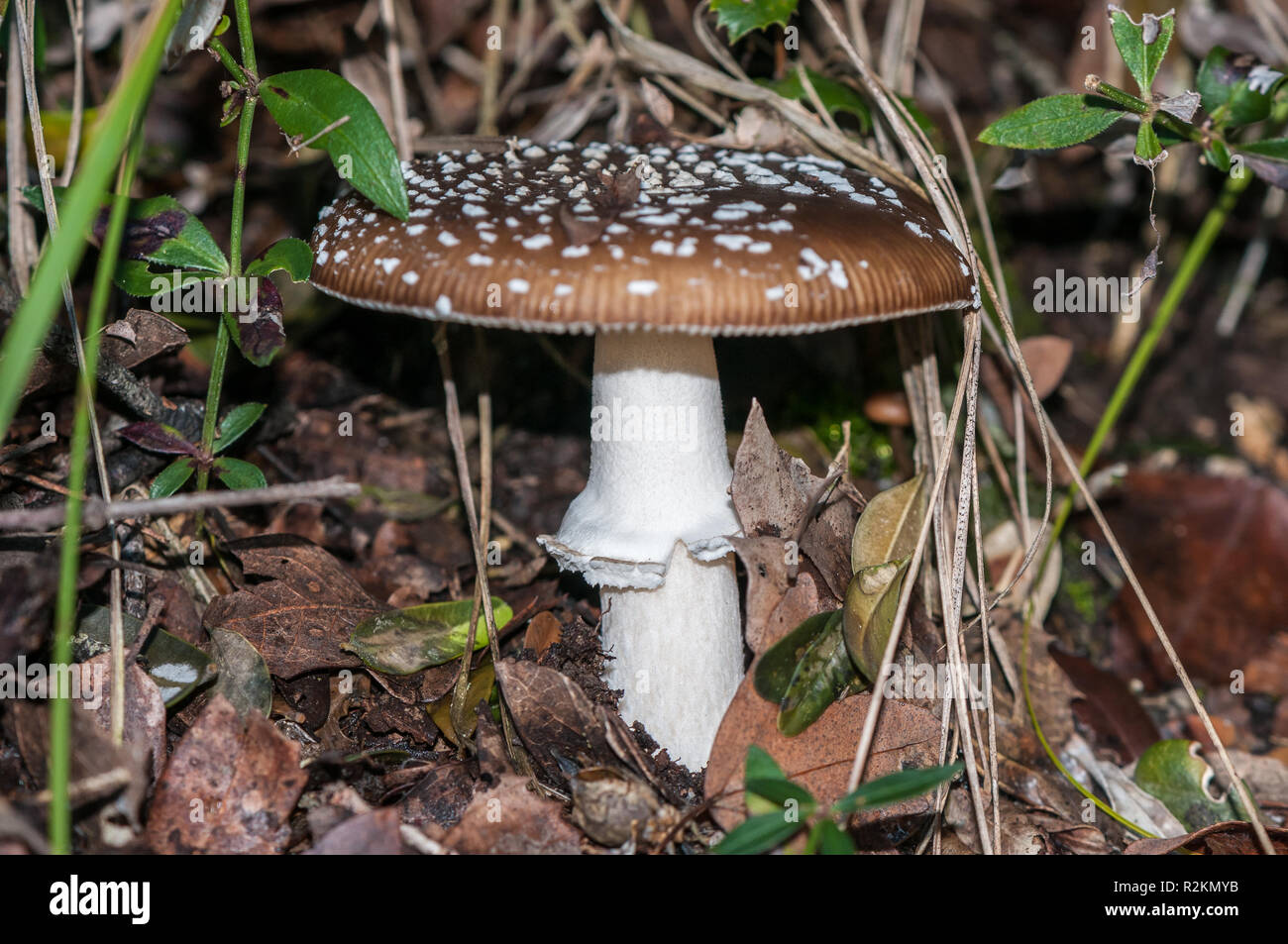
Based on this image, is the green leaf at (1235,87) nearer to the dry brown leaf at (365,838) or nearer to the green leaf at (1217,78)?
the green leaf at (1217,78)

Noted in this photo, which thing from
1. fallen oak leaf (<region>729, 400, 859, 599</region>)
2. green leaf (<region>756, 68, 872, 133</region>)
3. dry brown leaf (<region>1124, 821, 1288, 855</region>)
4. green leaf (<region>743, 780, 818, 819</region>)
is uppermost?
green leaf (<region>756, 68, 872, 133</region>)

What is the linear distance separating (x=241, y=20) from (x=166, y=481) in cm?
134

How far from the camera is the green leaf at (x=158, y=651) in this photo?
2.78 meters

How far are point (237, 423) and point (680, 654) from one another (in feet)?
5.11

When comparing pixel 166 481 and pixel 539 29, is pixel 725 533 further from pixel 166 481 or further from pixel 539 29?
pixel 539 29

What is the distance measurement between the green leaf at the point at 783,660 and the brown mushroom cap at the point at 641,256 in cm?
87

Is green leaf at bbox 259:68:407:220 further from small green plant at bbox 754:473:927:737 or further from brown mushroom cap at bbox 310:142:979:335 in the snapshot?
small green plant at bbox 754:473:927:737

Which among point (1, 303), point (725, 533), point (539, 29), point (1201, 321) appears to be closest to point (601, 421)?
point (725, 533)

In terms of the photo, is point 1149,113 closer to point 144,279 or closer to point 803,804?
point 803,804

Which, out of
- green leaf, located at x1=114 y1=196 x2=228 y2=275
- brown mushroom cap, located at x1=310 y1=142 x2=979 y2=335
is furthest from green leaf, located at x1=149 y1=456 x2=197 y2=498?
brown mushroom cap, located at x1=310 y1=142 x2=979 y2=335

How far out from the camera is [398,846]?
7.94 feet

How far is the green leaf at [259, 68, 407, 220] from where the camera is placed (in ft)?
8.48

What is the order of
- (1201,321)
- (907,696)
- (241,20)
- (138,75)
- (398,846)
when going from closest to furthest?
(138,75)
(398,846)
(241,20)
(907,696)
(1201,321)

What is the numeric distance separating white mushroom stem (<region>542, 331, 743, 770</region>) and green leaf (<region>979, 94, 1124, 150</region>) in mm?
1144
